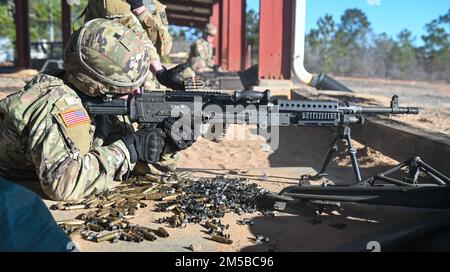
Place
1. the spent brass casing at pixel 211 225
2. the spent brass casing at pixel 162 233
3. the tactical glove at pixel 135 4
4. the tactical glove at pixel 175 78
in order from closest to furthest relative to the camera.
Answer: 1. the spent brass casing at pixel 162 233
2. the spent brass casing at pixel 211 225
3. the tactical glove at pixel 175 78
4. the tactical glove at pixel 135 4

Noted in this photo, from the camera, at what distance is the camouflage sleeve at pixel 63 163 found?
2.79 meters

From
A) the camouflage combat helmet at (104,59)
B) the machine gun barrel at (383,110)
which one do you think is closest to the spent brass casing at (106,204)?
the camouflage combat helmet at (104,59)

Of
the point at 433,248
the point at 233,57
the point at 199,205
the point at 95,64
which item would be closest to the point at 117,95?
the point at 95,64

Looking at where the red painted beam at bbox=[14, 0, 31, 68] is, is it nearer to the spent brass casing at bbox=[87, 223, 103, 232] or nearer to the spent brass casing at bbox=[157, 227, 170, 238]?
the spent brass casing at bbox=[87, 223, 103, 232]

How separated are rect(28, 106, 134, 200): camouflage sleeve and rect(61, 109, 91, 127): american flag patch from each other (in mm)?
71

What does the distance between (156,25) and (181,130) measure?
3.08 m

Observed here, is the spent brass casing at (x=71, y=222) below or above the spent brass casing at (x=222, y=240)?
above

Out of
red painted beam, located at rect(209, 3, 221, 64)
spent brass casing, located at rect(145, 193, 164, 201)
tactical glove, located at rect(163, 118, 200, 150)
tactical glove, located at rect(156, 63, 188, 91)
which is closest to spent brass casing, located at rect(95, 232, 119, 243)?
spent brass casing, located at rect(145, 193, 164, 201)

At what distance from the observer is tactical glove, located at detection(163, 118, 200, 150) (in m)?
3.29

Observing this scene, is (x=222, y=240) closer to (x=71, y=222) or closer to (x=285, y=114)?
(x=71, y=222)

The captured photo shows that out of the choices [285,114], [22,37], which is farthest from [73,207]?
[22,37]

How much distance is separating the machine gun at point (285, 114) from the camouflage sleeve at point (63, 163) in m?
0.43

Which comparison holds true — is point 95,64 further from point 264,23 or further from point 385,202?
point 264,23

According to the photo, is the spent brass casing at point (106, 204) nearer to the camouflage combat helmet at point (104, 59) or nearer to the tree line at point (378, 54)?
the camouflage combat helmet at point (104, 59)
